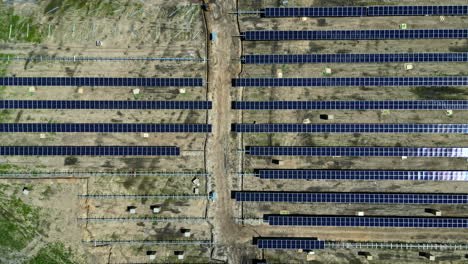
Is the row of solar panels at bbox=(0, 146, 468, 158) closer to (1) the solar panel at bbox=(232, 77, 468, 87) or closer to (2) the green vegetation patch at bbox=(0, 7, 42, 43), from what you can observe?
(1) the solar panel at bbox=(232, 77, 468, 87)

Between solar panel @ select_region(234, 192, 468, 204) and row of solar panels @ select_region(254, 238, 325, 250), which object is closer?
solar panel @ select_region(234, 192, 468, 204)

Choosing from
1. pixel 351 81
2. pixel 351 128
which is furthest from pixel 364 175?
pixel 351 81

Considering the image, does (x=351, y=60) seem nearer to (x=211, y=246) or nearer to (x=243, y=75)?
(x=243, y=75)

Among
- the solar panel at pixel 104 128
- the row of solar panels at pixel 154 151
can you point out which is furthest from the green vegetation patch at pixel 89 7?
the row of solar panels at pixel 154 151

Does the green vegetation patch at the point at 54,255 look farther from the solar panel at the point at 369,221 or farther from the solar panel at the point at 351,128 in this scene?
the solar panel at the point at 351,128

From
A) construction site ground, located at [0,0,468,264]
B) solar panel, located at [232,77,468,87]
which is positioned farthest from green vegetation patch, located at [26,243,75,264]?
solar panel, located at [232,77,468,87]

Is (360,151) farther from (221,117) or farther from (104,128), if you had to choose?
(104,128)

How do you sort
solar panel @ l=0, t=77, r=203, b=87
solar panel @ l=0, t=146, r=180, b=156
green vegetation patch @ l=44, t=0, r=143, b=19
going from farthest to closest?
green vegetation patch @ l=44, t=0, r=143, b=19 → solar panel @ l=0, t=77, r=203, b=87 → solar panel @ l=0, t=146, r=180, b=156

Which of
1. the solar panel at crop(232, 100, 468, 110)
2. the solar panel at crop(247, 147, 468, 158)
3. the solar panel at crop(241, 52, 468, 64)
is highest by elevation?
the solar panel at crop(241, 52, 468, 64)
